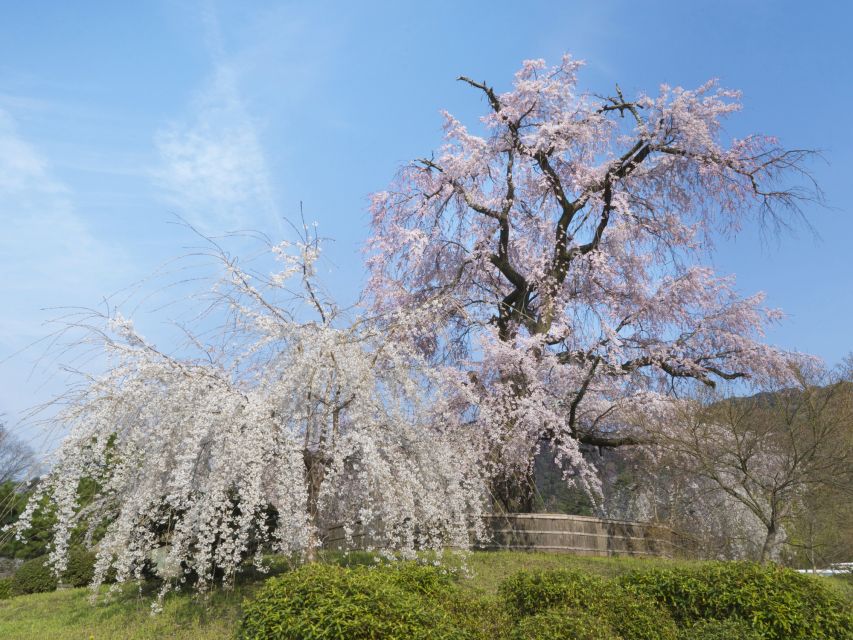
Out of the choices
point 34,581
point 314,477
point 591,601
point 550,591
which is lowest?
point 34,581

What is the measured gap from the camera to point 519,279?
1664cm

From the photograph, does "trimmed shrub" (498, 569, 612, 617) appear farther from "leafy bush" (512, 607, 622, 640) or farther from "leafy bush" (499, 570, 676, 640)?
"leafy bush" (512, 607, 622, 640)

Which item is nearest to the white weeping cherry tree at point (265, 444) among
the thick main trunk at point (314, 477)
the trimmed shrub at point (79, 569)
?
the thick main trunk at point (314, 477)

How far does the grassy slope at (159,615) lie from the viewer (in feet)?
28.8

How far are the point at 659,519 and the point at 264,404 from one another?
12570 mm

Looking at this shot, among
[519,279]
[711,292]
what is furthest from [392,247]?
[711,292]

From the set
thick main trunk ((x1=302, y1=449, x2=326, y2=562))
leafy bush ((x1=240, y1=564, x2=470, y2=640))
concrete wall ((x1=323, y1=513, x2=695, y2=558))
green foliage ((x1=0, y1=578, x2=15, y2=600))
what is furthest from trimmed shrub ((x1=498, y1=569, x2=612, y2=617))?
green foliage ((x1=0, y1=578, x2=15, y2=600))

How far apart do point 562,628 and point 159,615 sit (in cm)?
637

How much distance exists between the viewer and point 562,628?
576cm

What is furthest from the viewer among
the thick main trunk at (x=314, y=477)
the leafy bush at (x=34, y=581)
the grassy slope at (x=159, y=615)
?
the leafy bush at (x=34, y=581)

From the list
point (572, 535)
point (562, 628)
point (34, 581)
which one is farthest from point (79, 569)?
point (562, 628)

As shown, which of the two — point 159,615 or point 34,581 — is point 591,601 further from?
point 34,581

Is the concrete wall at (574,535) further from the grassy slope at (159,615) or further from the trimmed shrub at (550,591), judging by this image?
the trimmed shrub at (550,591)

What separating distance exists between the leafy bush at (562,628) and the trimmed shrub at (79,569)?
1252 centimetres
